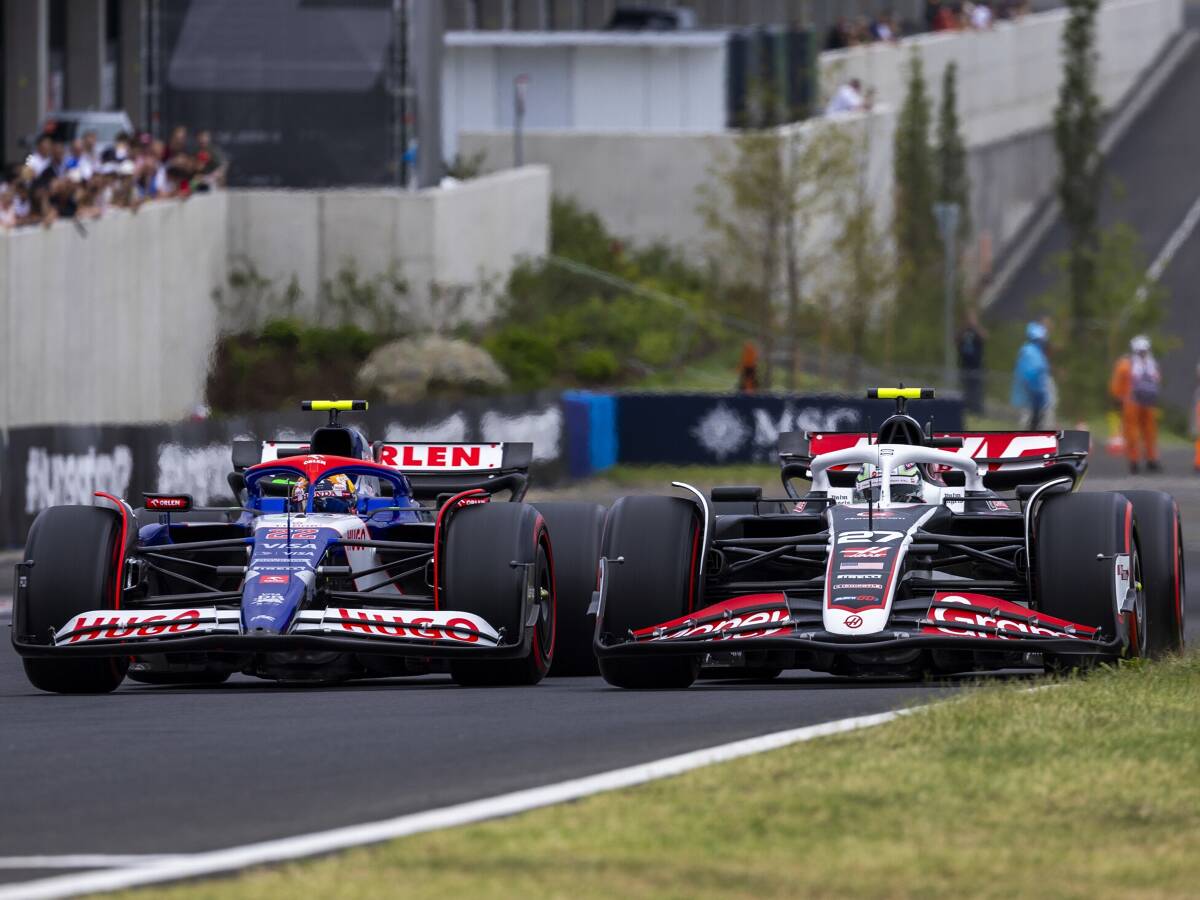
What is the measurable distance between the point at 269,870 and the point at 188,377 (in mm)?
26616

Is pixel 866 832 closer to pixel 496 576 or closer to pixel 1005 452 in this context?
pixel 496 576

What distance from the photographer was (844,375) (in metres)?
44.5

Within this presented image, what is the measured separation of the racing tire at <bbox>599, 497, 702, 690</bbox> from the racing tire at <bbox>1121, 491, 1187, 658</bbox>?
2.13m

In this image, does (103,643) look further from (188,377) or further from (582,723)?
(188,377)

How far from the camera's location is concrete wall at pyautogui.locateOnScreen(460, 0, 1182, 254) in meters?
48.8

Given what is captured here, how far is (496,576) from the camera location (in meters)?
13.1

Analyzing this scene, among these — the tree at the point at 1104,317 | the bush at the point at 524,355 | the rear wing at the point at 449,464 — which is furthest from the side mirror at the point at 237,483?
the tree at the point at 1104,317

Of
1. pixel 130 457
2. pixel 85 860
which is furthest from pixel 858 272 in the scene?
pixel 85 860

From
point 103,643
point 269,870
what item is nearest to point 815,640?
point 103,643

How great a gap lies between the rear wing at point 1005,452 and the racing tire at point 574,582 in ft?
4.26

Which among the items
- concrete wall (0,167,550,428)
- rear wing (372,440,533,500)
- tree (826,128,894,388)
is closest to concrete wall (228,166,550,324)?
concrete wall (0,167,550,428)

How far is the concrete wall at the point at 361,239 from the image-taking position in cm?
3797

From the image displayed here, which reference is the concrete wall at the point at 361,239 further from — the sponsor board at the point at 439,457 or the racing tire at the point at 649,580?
the racing tire at the point at 649,580

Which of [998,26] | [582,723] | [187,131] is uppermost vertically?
[998,26]
